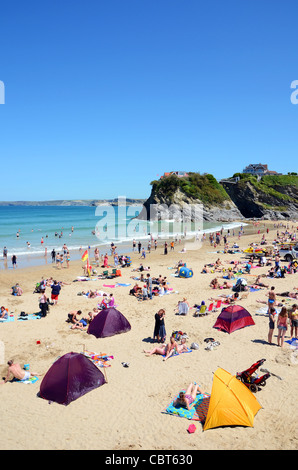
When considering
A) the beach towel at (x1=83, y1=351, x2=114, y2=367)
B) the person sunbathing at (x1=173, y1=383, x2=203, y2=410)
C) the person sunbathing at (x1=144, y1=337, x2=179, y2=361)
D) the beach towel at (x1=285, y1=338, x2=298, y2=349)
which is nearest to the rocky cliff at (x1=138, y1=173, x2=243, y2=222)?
the beach towel at (x1=285, y1=338, x2=298, y2=349)

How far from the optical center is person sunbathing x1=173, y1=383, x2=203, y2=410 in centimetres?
695

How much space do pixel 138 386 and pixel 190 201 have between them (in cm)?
6811

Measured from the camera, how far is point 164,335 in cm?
1053

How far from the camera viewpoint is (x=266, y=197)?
7994 centimetres

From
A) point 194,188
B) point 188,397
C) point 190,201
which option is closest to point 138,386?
point 188,397

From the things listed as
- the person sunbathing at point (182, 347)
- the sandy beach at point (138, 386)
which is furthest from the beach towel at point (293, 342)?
the person sunbathing at point (182, 347)

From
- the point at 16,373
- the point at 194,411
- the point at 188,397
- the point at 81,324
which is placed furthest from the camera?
the point at 81,324

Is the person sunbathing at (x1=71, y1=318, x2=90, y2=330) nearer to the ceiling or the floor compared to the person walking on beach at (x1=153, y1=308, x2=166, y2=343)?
nearer to the floor

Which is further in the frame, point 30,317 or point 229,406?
point 30,317

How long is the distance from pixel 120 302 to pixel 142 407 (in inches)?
321

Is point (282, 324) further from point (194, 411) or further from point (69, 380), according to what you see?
point (69, 380)

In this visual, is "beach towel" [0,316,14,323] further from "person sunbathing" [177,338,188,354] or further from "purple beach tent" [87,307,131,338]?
"person sunbathing" [177,338,188,354]

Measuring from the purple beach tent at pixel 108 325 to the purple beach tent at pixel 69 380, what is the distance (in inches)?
129

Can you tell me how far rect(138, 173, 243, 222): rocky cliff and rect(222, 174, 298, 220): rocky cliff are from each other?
5199mm
